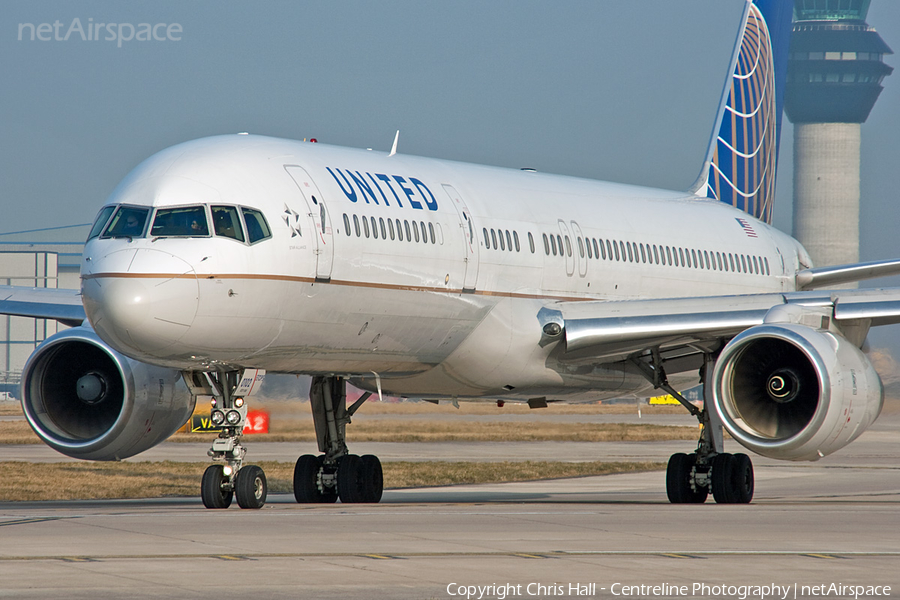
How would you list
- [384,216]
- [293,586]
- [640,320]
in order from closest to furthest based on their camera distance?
[293,586]
[384,216]
[640,320]

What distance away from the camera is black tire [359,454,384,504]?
20.1 metres

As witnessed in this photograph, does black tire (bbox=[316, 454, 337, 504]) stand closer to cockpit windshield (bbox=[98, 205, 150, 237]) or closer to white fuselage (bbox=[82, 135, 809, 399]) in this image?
white fuselage (bbox=[82, 135, 809, 399])

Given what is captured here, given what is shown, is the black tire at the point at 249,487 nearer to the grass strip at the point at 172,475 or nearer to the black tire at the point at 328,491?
the black tire at the point at 328,491

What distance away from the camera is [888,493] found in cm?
2302

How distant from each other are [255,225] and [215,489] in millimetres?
3109

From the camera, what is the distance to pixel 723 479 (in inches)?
787

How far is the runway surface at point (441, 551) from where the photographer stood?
9156 mm

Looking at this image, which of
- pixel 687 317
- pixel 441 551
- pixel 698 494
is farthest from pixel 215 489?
pixel 698 494

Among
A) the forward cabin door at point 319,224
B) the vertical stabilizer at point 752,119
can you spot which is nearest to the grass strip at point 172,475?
the vertical stabilizer at point 752,119

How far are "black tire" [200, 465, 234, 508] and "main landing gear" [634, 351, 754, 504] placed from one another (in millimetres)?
7207

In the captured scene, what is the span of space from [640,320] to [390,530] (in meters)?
6.93

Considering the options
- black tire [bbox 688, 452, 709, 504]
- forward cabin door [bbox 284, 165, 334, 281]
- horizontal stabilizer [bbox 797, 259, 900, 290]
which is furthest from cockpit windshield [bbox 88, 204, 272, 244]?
horizontal stabilizer [bbox 797, 259, 900, 290]

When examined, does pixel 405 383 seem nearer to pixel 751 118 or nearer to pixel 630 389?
pixel 630 389

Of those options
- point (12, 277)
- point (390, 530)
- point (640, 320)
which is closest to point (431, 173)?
point (640, 320)
